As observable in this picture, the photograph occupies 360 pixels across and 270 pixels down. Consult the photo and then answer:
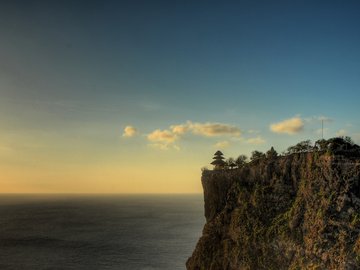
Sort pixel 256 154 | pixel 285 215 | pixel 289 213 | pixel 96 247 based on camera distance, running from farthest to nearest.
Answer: pixel 96 247
pixel 256 154
pixel 285 215
pixel 289 213

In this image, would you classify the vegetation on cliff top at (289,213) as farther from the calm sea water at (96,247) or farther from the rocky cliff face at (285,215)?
the calm sea water at (96,247)

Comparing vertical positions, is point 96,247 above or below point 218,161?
below

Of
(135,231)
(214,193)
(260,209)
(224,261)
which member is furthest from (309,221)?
(135,231)

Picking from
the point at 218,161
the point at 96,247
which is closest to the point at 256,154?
the point at 218,161

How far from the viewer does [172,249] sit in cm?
10112

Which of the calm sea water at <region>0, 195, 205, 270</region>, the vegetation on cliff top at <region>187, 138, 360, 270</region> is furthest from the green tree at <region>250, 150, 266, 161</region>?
the calm sea water at <region>0, 195, 205, 270</region>

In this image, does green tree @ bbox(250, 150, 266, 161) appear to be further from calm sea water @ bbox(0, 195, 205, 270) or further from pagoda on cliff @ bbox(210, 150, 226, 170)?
calm sea water @ bbox(0, 195, 205, 270)

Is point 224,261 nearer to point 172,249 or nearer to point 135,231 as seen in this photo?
point 172,249

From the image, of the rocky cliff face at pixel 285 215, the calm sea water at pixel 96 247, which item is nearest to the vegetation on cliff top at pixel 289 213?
the rocky cliff face at pixel 285 215

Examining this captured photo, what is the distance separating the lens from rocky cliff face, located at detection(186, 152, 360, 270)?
3622cm

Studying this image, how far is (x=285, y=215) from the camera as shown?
41.8 meters

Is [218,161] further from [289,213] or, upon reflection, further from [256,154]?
[289,213]

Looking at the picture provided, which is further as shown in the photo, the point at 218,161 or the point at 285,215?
the point at 218,161

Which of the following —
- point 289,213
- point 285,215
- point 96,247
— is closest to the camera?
point 289,213
